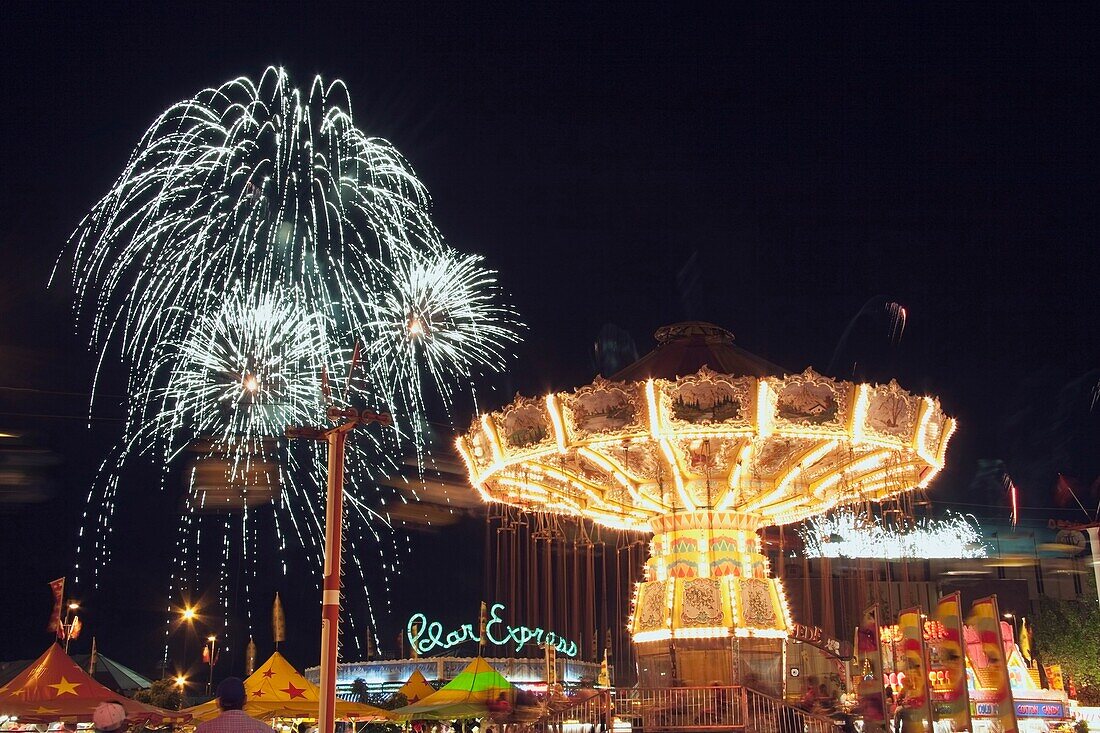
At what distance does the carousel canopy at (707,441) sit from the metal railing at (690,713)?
151 inches

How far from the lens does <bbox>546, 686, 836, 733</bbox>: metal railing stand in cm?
1480

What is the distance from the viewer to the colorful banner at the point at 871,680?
47.8 feet

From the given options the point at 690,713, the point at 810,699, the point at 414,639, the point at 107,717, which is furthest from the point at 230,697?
the point at 414,639

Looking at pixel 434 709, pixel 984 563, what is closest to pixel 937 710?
pixel 434 709

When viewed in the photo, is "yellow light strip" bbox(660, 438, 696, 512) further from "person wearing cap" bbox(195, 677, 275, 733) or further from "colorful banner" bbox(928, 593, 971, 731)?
"person wearing cap" bbox(195, 677, 275, 733)

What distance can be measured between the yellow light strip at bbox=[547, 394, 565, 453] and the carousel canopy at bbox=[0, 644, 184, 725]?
27.0 ft

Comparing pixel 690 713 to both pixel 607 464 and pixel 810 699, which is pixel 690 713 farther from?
pixel 607 464

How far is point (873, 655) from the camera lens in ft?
49.7

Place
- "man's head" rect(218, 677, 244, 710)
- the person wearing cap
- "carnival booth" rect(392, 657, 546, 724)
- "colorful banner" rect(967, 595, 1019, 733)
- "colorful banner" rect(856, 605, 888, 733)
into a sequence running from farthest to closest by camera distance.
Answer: "carnival booth" rect(392, 657, 546, 724), "colorful banner" rect(856, 605, 888, 733), "colorful banner" rect(967, 595, 1019, 733), "man's head" rect(218, 677, 244, 710), the person wearing cap

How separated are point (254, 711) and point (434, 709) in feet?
11.8

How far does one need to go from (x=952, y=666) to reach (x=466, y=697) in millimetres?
11265

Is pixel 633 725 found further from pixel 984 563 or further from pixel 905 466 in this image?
pixel 984 563

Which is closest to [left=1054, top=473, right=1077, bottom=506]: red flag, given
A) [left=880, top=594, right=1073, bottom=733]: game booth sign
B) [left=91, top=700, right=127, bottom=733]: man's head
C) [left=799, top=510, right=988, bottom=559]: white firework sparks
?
[left=880, top=594, right=1073, bottom=733]: game booth sign

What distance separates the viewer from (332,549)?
12.8 metres
